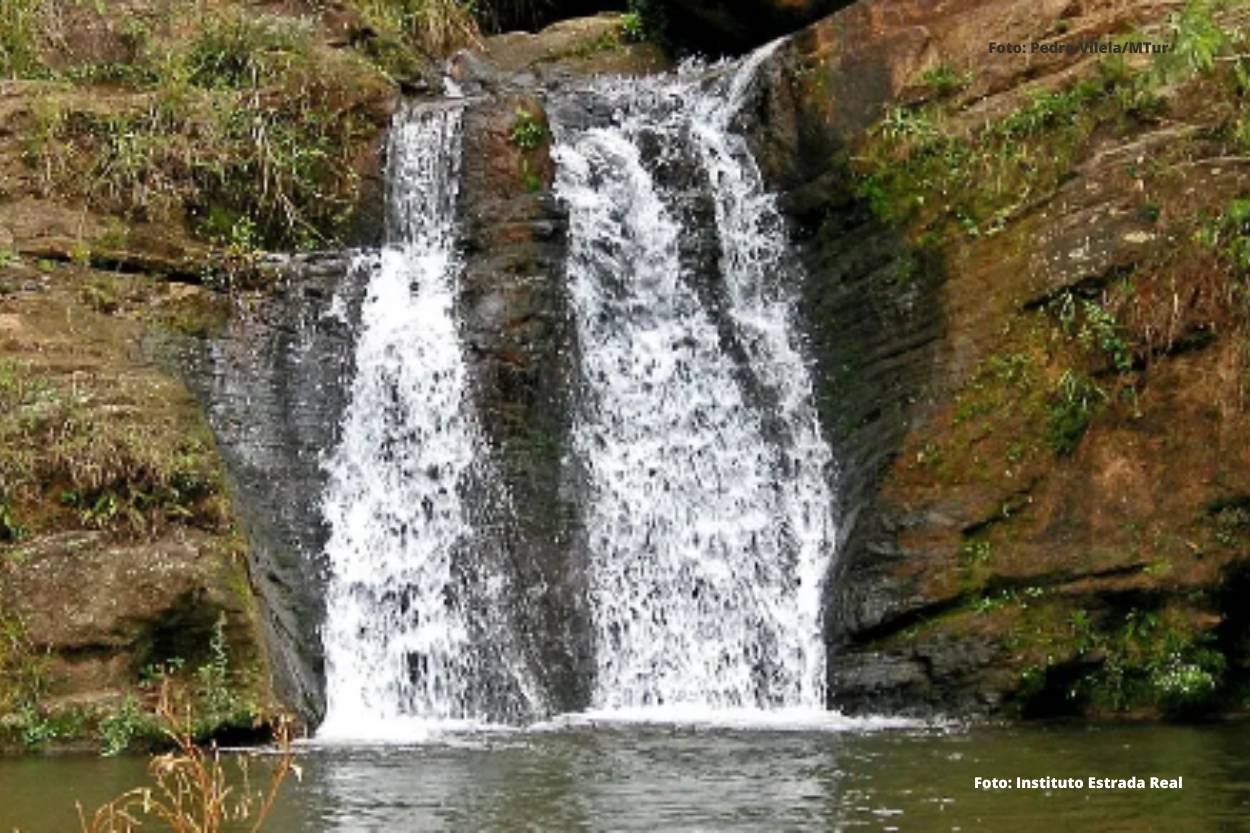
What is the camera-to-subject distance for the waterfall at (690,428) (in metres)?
13.1

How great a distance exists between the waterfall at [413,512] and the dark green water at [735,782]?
5.87 ft

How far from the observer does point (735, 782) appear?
8.02 m

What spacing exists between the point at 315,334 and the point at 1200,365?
8.39 meters

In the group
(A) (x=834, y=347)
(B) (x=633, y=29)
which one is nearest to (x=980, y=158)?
(A) (x=834, y=347)

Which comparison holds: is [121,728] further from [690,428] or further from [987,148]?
[987,148]

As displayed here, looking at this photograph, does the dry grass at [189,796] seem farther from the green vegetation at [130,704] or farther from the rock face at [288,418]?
the rock face at [288,418]

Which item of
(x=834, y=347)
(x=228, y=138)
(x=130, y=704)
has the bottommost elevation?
(x=130, y=704)

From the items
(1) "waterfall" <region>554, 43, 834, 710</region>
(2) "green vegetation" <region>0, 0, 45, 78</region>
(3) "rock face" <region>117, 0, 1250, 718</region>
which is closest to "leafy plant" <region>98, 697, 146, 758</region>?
(3) "rock face" <region>117, 0, 1250, 718</region>

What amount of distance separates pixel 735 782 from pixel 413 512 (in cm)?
649

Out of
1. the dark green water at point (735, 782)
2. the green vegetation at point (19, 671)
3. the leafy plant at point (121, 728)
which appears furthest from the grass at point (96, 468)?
the dark green water at point (735, 782)

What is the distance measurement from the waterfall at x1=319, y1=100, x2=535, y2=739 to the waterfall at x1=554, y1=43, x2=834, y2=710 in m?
1.11

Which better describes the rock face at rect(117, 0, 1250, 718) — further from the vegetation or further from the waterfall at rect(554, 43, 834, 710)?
the waterfall at rect(554, 43, 834, 710)

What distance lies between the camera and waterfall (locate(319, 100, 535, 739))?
498 inches

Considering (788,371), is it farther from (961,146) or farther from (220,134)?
(220,134)
